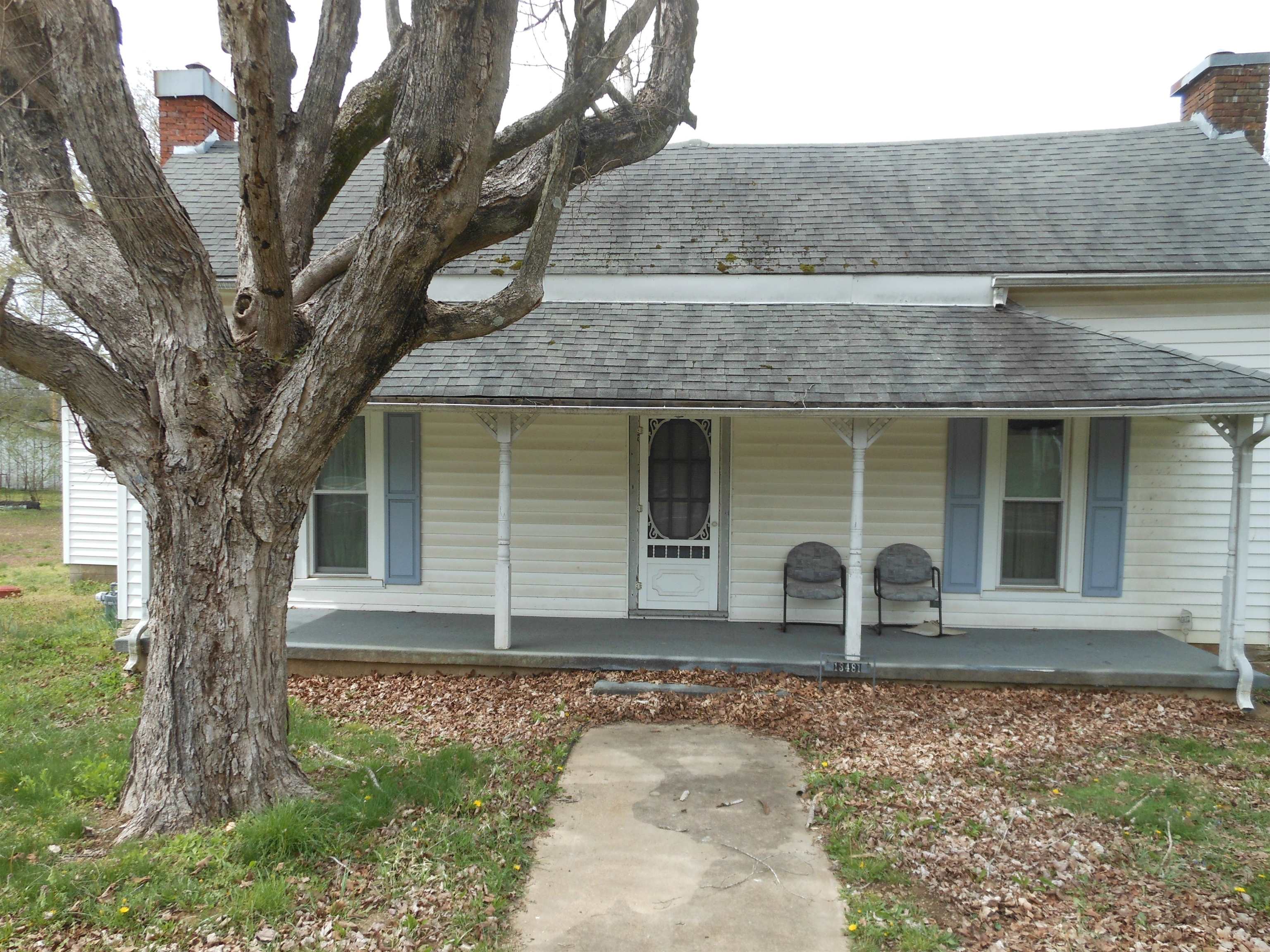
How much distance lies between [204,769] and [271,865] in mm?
667

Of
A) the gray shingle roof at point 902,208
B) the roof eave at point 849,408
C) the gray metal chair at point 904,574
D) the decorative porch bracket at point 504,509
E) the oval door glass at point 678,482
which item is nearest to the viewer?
the roof eave at point 849,408

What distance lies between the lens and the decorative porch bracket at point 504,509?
720 cm

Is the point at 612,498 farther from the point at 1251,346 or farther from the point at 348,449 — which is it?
the point at 1251,346

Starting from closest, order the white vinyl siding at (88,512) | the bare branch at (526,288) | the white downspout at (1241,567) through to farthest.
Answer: the bare branch at (526,288) < the white downspout at (1241,567) < the white vinyl siding at (88,512)

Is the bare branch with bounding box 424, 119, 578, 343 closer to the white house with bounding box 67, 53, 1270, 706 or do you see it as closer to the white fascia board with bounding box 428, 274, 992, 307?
the white house with bounding box 67, 53, 1270, 706

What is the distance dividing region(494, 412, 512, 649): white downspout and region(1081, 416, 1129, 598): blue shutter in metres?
5.80

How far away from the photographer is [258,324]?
13.6 ft

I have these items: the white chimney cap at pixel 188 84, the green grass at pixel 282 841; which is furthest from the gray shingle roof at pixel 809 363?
the white chimney cap at pixel 188 84

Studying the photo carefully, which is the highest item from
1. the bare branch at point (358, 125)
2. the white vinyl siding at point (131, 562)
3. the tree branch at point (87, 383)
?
the bare branch at point (358, 125)

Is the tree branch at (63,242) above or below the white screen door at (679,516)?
above

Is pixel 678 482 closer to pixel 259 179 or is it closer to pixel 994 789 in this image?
pixel 994 789

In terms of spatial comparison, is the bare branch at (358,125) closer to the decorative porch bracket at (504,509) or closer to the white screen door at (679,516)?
the decorative porch bracket at (504,509)

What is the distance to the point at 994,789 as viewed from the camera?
4.96 m

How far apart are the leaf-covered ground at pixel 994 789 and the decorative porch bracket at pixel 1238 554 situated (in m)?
0.37
